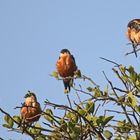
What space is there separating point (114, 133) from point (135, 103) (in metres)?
0.29

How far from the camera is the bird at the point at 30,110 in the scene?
4.37m

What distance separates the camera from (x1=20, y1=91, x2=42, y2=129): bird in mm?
4373

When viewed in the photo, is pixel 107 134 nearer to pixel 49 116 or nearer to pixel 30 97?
pixel 49 116

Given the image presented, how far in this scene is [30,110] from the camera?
472 centimetres

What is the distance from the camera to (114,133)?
3764 mm

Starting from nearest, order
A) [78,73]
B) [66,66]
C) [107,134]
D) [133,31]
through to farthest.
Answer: [107,134], [78,73], [133,31], [66,66]

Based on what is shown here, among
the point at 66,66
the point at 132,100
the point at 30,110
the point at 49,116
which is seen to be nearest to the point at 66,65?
the point at 66,66

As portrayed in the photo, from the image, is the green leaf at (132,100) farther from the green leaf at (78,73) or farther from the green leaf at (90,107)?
the green leaf at (78,73)

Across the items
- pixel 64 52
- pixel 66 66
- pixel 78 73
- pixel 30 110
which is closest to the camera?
pixel 78 73

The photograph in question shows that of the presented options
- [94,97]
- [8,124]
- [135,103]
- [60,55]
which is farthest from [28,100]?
[60,55]

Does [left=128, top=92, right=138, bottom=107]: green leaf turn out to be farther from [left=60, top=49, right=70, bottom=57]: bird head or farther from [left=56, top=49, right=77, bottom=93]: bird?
[left=60, top=49, right=70, bottom=57]: bird head

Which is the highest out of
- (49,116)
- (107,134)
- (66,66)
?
(66,66)

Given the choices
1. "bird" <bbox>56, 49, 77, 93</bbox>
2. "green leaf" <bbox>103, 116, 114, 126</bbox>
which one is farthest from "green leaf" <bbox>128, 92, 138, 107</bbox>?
"bird" <bbox>56, 49, 77, 93</bbox>

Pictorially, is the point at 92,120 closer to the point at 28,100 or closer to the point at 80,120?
the point at 80,120
